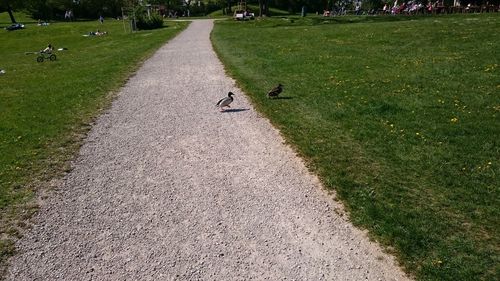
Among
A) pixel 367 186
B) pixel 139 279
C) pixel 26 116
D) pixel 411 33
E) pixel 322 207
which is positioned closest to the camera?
pixel 139 279

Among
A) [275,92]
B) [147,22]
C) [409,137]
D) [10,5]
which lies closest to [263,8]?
[147,22]

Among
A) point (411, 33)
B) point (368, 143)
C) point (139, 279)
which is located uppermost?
point (411, 33)

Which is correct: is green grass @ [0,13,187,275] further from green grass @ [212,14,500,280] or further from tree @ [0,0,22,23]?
tree @ [0,0,22,23]

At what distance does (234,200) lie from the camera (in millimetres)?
8266

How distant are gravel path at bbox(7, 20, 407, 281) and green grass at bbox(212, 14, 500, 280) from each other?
68 centimetres

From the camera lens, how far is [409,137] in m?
10.9

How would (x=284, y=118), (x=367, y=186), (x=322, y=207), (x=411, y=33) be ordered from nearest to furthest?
(x=322, y=207), (x=367, y=186), (x=284, y=118), (x=411, y=33)

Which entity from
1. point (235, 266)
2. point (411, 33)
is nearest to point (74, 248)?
point (235, 266)

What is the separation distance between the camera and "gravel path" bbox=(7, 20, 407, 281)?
6.32 meters

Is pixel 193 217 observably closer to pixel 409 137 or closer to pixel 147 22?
pixel 409 137

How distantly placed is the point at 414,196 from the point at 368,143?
284 cm

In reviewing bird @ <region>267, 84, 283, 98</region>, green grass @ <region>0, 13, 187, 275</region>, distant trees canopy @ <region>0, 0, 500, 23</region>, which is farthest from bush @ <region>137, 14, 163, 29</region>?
bird @ <region>267, 84, 283, 98</region>

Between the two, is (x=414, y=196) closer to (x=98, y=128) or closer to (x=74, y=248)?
(x=74, y=248)

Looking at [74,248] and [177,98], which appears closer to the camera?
[74,248]
